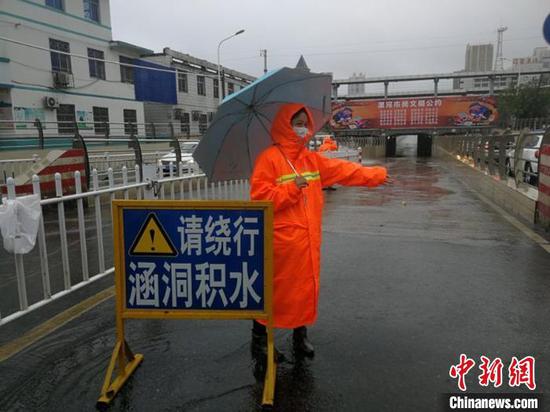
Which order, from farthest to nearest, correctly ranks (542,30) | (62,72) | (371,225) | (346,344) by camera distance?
(62,72) → (371,225) → (542,30) → (346,344)

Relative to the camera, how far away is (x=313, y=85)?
3.12 meters

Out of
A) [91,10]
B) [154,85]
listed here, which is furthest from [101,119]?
[154,85]

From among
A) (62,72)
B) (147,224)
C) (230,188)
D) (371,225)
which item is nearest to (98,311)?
(147,224)

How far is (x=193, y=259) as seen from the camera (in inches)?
112

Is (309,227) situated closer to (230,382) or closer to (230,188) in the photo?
(230,382)

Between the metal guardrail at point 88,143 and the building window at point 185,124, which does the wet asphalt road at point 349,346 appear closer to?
the metal guardrail at point 88,143

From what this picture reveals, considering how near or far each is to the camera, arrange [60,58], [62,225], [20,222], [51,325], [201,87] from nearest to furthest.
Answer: [20,222], [51,325], [62,225], [60,58], [201,87]

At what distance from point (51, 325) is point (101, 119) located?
22.0 metres

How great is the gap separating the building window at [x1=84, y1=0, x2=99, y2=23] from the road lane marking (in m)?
23.6

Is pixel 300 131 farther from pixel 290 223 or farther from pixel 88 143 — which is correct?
pixel 88 143

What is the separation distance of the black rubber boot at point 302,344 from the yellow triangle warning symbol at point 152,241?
107 cm

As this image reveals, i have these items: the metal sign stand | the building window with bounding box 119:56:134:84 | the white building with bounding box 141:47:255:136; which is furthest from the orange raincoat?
the building window with bounding box 119:56:134:84

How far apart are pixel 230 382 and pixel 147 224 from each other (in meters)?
1.11

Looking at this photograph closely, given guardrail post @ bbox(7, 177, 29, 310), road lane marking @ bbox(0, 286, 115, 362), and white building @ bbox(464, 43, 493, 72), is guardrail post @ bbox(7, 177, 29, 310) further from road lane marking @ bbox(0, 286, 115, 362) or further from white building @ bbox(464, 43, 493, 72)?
white building @ bbox(464, 43, 493, 72)
